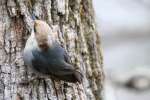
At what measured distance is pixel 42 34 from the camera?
7.47ft

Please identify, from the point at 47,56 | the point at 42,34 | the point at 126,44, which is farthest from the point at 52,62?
the point at 126,44

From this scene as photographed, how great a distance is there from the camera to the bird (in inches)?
90.7

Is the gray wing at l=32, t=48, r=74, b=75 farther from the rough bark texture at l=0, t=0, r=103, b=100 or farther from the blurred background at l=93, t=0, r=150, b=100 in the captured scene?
the blurred background at l=93, t=0, r=150, b=100

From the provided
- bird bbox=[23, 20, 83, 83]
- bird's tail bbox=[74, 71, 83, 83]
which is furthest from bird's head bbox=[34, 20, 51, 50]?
bird's tail bbox=[74, 71, 83, 83]

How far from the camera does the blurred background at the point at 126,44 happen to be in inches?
189

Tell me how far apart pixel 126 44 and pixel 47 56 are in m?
2.68

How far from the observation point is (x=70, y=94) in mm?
2588

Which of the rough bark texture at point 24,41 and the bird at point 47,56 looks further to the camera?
the rough bark texture at point 24,41

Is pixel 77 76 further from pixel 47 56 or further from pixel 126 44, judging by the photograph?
pixel 126 44

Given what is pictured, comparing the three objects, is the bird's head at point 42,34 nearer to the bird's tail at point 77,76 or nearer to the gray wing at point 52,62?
the gray wing at point 52,62

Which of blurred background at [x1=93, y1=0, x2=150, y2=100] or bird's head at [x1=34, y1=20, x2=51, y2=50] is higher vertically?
bird's head at [x1=34, y1=20, x2=51, y2=50]

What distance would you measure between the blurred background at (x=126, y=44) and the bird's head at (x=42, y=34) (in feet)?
7.87

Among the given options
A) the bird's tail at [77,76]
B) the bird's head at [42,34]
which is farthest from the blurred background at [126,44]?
the bird's head at [42,34]

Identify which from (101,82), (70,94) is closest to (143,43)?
(101,82)
